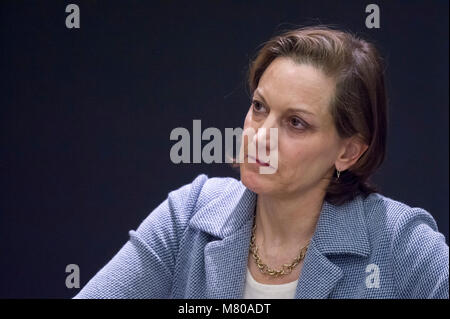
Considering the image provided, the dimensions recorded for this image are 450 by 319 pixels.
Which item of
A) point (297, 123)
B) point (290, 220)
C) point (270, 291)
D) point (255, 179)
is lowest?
point (270, 291)

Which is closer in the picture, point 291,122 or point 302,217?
point 291,122

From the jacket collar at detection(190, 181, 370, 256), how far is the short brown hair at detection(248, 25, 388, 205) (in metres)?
0.04

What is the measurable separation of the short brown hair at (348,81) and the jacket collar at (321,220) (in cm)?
4

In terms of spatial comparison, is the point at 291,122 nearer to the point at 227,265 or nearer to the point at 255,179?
the point at 255,179

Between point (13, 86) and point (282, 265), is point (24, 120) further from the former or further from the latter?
point (282, 265)

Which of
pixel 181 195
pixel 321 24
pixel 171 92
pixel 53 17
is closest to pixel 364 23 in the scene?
pixel 321 24

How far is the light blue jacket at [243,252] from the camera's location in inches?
59.9

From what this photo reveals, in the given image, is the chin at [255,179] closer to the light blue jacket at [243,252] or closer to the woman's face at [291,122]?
the woman's face at [291,122]

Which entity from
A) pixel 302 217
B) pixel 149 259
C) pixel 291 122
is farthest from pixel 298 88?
pixel 149 259

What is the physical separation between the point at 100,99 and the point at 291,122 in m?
0.53

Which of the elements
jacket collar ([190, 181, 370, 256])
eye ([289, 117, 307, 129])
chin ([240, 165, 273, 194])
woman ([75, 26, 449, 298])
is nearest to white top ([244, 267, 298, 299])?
woman ([75, 26, 449, 298])

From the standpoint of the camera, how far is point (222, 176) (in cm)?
195

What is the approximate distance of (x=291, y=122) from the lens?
155 cm

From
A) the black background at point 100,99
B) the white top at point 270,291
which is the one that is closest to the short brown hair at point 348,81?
the black background at point 100,99
